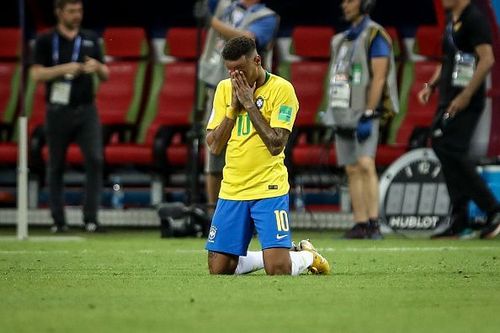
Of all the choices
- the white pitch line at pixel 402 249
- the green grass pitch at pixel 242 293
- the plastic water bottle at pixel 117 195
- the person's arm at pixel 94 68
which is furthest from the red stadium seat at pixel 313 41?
the green grass pitch at pixel 242 293

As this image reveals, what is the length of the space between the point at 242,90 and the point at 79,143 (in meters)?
5.95

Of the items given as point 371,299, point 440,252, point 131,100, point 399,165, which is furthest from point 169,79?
point 371,299

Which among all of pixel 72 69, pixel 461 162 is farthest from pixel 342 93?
pixel 72 69

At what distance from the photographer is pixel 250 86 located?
8.47 meters

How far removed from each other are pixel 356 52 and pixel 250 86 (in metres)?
4.39

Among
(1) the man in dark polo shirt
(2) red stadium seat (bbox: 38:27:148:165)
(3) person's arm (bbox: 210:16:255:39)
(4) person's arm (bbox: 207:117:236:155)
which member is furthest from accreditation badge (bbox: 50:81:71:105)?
(4) person's arm (bbox: 207:117:236:155)

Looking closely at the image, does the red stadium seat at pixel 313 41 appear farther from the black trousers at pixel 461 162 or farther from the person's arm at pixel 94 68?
the black trousers at pixel 461 162

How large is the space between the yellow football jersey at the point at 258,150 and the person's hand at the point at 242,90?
0.17 metres

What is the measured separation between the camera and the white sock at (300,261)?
8602mm

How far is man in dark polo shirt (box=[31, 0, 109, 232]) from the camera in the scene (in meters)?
13.9

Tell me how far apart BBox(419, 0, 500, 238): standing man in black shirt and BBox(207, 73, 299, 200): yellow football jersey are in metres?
4.21

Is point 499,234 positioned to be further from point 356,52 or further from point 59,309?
point 59,309

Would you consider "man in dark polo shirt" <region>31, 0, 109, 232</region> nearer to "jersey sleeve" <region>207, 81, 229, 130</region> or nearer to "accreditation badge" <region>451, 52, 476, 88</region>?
"accreditation badge" <region>451, 52, 476, 88</region>

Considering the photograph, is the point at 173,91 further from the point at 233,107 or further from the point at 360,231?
the point at 233,107
